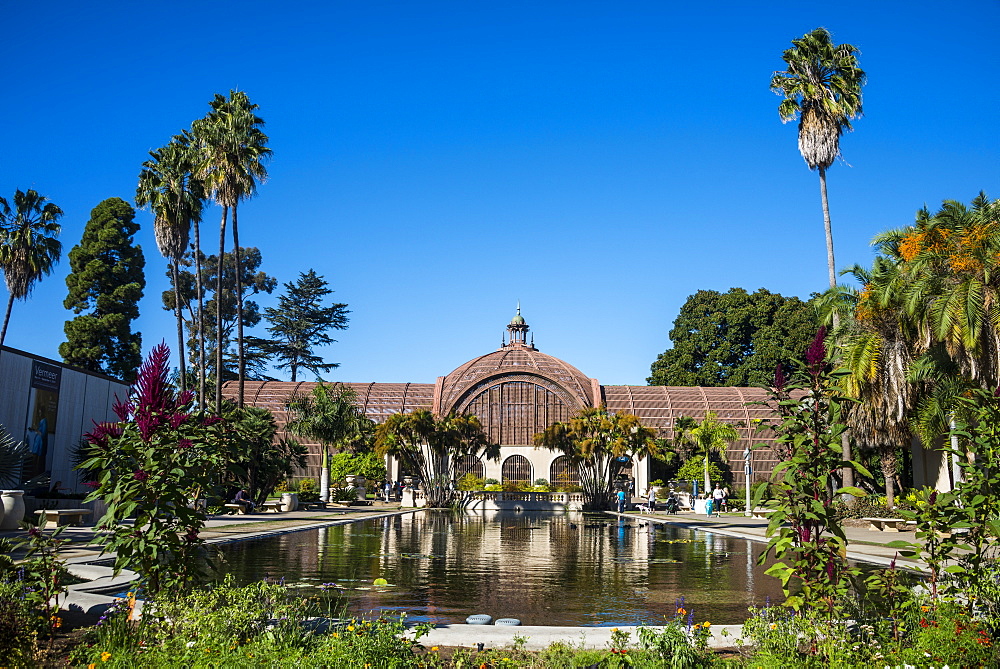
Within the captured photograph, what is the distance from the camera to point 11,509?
850 inches

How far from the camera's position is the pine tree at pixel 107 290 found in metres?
57.2

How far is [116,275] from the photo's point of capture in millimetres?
60000

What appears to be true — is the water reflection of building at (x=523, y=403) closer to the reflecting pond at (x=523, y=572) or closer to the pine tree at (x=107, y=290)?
the pine tree at (x=107, y=290)

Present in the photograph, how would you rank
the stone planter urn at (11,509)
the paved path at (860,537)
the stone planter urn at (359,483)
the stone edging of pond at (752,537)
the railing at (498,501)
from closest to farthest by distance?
the stone edging of pond at (752,537) → the paved path at (860,537) → the stone planter urn at (11,509) → the railing at (498,501) → the stone planter urn at (359,483)

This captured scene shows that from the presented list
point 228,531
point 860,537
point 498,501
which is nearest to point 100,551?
point 228,531

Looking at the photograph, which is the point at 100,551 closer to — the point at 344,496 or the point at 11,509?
the point at 11,509

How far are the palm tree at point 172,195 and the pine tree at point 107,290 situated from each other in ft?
81.3

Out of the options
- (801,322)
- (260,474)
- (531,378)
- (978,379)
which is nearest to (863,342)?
(978,379)

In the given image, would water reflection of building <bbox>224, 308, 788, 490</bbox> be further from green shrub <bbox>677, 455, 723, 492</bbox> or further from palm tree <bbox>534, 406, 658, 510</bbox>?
palm tree <bbox>534, 406, 658, 510</bbox>

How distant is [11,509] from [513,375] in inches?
1681

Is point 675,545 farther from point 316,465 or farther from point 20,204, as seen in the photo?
point 316,465

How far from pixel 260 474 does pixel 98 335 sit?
86.3 feet

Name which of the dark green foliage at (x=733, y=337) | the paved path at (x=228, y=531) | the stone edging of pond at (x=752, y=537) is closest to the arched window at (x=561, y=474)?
the stone edging of pond at (x=752, y=537)

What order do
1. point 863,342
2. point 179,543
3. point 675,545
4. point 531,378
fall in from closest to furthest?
point 179,543 < point 675,545 < point 863,342 < point 531,378
